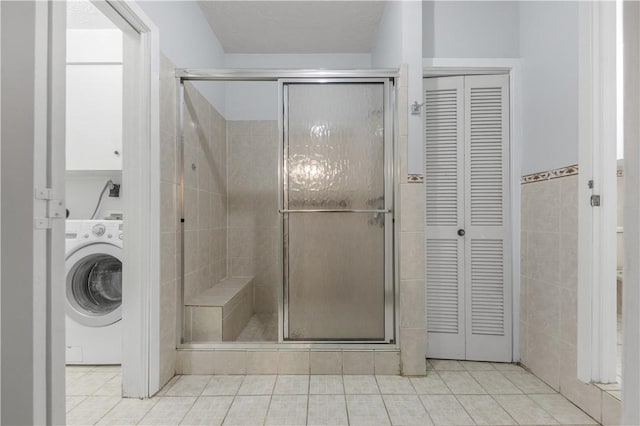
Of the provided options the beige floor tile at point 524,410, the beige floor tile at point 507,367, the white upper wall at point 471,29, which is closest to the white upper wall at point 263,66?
the white upper wall at point 471,29

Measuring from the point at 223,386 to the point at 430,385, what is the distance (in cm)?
117

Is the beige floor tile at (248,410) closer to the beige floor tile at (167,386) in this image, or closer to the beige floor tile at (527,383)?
the beige floor tile at (167,386)

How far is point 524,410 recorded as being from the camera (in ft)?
5.44

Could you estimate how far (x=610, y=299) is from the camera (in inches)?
61.2

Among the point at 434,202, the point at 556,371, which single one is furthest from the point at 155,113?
the point at 556,371

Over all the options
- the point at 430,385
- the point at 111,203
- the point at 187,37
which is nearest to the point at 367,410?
the point at 430,385

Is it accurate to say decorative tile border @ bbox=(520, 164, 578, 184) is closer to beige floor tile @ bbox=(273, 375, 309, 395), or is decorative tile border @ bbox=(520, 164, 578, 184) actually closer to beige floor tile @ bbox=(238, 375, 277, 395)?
beige floor tile @ bbox=(273, 375, 309, 395)

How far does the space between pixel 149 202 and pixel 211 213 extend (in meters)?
1.08

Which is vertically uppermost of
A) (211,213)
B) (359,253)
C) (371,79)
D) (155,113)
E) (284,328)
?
(371,79)

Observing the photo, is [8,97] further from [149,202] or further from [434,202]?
[434,202]

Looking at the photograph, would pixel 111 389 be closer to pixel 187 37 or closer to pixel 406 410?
pixel 406 410

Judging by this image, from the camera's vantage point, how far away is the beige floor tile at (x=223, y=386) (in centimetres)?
184

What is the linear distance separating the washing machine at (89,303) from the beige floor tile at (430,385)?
1.82 m

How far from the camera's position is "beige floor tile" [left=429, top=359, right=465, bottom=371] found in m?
2.12
